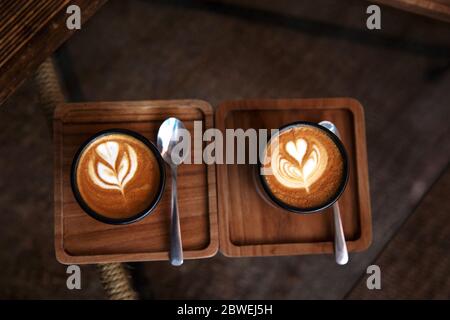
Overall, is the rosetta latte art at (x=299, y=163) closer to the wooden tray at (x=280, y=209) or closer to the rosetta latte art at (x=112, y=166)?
the wooden tray at (x=280, y=209)

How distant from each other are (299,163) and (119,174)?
0.32 metres

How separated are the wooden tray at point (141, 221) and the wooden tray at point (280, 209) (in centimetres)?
3

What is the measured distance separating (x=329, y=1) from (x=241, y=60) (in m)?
0.30

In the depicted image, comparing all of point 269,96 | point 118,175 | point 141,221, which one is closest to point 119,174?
point 118,175

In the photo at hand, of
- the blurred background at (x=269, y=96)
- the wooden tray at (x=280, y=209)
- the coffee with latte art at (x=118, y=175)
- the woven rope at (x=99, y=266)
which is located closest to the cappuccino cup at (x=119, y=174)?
the coffee with latte art at (x=118, y=175)

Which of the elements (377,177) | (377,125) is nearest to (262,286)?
(377,177)

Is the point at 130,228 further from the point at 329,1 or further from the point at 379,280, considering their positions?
the point at 329,1

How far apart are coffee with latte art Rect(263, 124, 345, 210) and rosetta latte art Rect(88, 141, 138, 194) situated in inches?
9.3

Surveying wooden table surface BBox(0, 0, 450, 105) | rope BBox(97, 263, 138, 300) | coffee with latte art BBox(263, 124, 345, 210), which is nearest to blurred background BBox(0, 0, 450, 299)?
rope BBox(97, 263, 138, 300)

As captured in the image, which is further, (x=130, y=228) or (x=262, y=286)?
(x=262, y=286)

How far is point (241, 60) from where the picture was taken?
47.1 inches

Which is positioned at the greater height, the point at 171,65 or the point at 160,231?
the point at 171,65

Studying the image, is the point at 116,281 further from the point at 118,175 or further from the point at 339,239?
the point at 339,239

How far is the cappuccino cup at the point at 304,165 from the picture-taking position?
0.75 m
